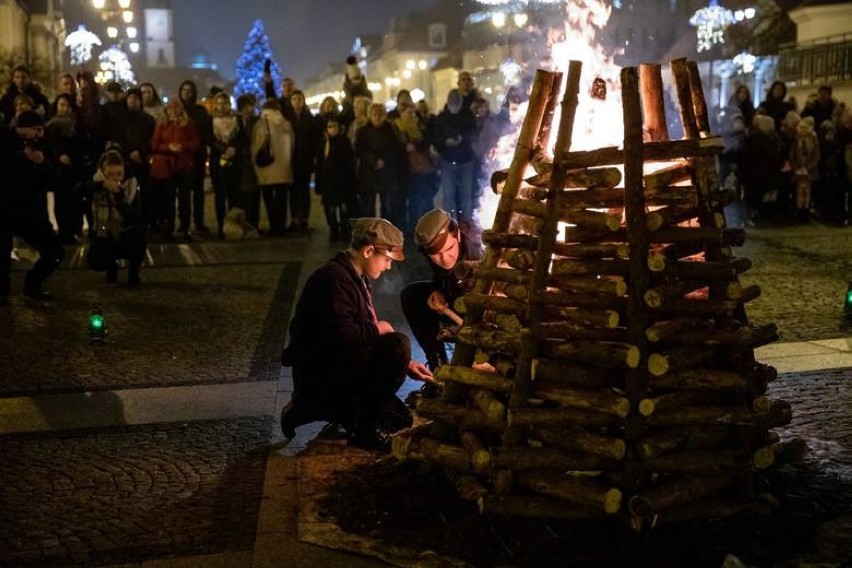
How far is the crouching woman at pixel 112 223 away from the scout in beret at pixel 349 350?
6.24 metres

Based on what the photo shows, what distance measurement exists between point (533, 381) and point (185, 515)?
1.86 m

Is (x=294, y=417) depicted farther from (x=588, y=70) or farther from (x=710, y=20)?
(x=710, y=20)

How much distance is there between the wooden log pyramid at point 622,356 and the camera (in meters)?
4.89

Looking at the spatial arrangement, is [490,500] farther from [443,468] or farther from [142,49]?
[142,49]

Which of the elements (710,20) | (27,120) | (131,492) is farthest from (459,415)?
(710,20)

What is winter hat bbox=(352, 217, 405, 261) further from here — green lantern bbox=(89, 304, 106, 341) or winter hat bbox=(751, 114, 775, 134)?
winter hat bbox=(751, 114, 775, 134)

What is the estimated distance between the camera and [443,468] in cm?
562

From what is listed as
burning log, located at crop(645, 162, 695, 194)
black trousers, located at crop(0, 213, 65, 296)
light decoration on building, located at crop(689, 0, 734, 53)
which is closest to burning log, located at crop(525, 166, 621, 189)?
burning log, located at crop(645, 162, 695, 194)

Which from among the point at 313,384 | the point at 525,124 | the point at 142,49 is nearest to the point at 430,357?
the point at 313,384

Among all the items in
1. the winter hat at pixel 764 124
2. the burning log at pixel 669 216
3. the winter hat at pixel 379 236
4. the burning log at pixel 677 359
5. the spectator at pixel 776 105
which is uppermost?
the spectator at pixel 776 105

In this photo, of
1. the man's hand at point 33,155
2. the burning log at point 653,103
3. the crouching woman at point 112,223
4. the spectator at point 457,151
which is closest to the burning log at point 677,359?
the burning log at point 653,103

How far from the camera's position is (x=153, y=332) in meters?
9.77

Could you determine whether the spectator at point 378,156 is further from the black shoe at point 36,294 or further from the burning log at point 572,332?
the burning log at point 572,332

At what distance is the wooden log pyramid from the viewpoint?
489 centimetres
